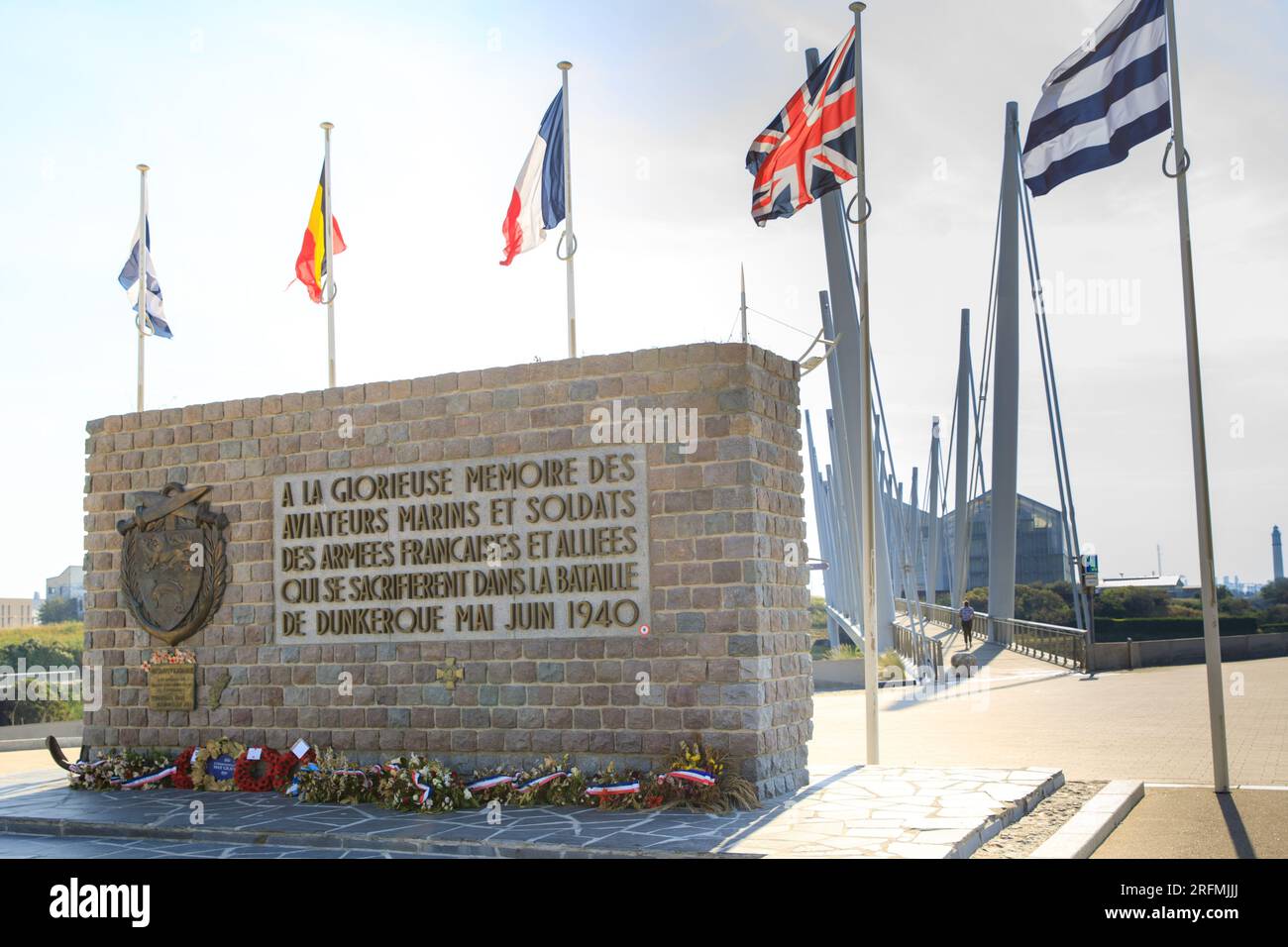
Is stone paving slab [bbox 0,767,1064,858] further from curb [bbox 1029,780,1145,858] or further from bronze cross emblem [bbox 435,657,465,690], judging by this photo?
bronze cross emblem [bbox 435,657,465,690]

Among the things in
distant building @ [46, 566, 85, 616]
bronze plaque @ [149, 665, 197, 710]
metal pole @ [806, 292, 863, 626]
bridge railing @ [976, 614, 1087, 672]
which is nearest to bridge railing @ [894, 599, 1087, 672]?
bridge railing @ [976, 614, 1087, 672]

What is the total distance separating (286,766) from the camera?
37.5 ft

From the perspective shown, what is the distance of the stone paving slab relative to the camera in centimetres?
818

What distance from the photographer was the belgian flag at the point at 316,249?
14.6m

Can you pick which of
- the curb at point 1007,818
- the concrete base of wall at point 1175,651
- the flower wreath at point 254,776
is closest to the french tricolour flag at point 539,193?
the flower wreath at point 254,776

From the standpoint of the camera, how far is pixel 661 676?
10.1 metres

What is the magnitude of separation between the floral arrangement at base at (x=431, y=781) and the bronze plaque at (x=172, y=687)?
19.6 inches

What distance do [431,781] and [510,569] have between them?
1.97 m

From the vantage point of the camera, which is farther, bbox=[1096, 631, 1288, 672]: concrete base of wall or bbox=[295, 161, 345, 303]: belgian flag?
bbox=[1096, 631, 1288, 672]: concrete base of wall

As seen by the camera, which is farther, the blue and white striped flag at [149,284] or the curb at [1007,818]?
the blue and white striped flag at [149,284]

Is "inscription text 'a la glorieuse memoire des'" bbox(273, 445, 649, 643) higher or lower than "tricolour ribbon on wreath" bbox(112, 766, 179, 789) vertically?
higher

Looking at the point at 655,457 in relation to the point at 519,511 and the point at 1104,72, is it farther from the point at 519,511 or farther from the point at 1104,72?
the point at 1104,72

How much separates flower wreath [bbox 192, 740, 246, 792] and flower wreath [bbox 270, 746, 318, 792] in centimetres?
53

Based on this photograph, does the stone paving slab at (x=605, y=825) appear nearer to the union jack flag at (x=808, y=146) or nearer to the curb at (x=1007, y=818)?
the curb at (x=1007, y=818)
